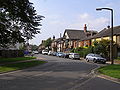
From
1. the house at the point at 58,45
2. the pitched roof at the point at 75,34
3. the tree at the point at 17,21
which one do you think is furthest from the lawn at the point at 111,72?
the house at the point at 58,45

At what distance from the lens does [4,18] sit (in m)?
29.3

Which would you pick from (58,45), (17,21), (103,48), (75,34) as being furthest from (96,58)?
(58,45)

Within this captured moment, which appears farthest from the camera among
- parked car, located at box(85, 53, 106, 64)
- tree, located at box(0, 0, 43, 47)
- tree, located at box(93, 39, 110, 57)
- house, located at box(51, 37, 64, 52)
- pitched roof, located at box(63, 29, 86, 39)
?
house, located at box(51, 37, 64, 52)

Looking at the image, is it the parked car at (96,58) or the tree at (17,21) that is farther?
the parked car at (96,58)

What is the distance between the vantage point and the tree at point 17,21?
27.9 metres

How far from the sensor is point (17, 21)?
30.5 m

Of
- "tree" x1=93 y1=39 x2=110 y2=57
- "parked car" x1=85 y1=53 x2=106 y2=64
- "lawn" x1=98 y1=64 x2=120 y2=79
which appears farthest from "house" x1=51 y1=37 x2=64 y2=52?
"lawn" x1=98 y1=64 x2=120 y2=79

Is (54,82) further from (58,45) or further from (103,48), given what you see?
(58,45)

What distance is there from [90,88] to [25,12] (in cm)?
2107

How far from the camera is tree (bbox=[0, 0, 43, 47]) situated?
1099 inches

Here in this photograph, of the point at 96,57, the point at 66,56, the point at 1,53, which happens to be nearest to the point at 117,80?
the point at 96,57

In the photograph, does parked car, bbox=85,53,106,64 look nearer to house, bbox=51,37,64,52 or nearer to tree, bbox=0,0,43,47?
tree, bbox=0,0,43,47

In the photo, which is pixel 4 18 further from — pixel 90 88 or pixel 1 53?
pixel 90 88

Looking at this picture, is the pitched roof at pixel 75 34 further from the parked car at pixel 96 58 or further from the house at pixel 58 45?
the parked car at pixel 96 58
